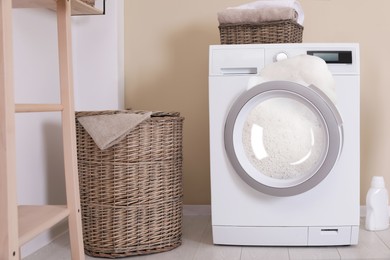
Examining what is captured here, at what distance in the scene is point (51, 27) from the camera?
7.31 feet

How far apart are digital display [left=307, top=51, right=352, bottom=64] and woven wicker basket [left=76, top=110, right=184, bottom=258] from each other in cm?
60

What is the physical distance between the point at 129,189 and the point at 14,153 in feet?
2.52

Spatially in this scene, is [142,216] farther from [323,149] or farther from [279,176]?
[323,149]

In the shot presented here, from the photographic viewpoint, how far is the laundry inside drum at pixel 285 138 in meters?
1.95

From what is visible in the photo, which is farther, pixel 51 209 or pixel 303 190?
pixel 303 190

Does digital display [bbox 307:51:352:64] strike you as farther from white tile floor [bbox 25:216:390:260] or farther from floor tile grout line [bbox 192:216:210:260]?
floor tile grout line [bbox 192:216:210:260]

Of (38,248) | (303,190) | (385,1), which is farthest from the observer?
(385,1)

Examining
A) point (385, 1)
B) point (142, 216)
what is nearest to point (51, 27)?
point (142, 216)

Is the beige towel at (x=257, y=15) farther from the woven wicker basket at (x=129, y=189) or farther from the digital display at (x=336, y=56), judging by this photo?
the woven wicker basket at (x=129, y=189)

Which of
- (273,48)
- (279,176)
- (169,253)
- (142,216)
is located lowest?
(169,253)

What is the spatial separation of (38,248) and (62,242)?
14cm

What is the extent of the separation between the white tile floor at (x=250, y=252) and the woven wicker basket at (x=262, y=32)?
2.70 ft

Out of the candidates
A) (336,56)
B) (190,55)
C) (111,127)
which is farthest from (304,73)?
(190,55)

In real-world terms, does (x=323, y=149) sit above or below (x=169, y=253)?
above
